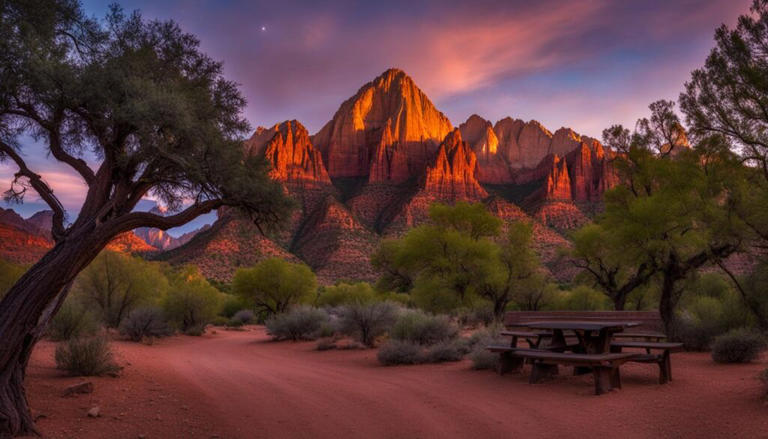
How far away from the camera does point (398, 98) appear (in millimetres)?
146125

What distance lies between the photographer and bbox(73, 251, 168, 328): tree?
25.2m

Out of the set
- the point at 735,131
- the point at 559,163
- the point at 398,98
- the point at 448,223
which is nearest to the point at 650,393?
the point at 735,131

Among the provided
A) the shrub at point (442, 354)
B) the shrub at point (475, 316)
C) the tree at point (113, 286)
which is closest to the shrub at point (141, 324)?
the tree at point (113, 286)

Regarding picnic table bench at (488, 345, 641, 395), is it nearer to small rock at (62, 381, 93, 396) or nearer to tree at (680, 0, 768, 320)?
tree at (680, 0, 768, 320)

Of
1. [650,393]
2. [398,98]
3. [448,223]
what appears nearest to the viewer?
[650,393]

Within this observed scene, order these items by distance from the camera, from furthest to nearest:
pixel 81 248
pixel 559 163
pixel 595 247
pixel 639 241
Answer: pixel 559 163 → pixel 595 247 → pixel 639 241 → pixel 81 248

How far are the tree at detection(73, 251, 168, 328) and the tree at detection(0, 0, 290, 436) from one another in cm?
1938

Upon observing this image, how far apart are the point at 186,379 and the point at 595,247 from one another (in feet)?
70.6

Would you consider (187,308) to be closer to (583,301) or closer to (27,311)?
(27,311)

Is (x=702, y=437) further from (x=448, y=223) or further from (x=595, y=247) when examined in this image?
(x=448, y=223)

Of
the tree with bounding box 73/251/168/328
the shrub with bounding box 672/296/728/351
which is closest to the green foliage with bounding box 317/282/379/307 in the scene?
the tree with bounding box 73/251/168/328

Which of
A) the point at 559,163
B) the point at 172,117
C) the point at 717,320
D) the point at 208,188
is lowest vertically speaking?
the point at 717,320

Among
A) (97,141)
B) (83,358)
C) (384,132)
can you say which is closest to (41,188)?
(97,141)

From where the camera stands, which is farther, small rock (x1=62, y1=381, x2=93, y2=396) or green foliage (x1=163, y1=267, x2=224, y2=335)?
green foliage (x1=163, y1=267, x2=224, y2=335)
